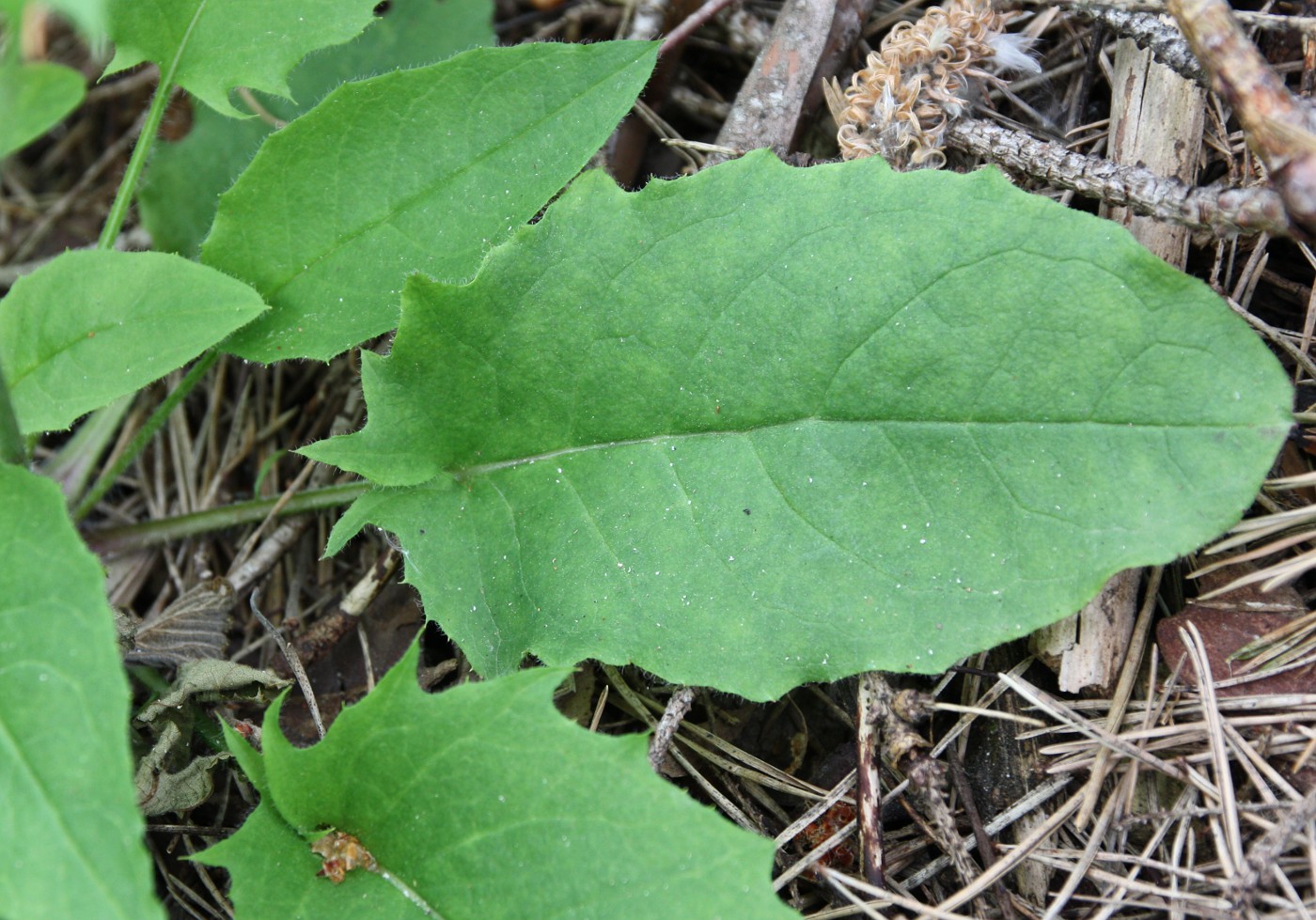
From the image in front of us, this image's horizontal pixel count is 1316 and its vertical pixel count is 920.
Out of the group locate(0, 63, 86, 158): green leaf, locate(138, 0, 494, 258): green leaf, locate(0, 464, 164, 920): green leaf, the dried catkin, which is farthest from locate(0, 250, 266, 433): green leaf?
the dried catkin

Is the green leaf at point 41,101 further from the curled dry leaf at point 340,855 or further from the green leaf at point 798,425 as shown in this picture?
the curled dry leaf at point 340,855

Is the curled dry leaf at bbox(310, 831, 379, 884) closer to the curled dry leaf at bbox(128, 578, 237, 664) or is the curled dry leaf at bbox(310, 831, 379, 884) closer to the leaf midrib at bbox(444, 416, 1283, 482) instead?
the curled dry leaf at bbox(128, 578, 237, 664)

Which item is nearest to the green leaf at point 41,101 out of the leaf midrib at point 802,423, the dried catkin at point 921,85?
the leaf midrib at point 802,423

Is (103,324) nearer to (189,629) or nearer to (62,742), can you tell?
(189,629)

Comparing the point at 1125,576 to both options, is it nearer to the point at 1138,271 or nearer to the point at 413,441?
the point at 1138,271

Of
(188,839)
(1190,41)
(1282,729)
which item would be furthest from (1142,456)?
(188,839)
